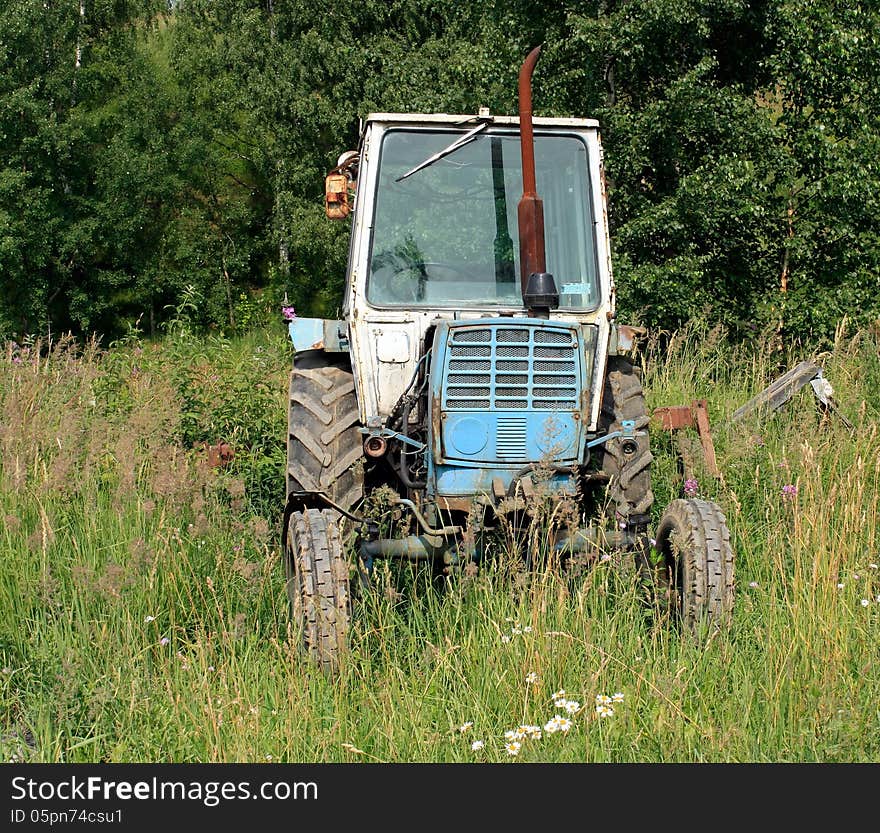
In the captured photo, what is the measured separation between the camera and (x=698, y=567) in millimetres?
4137

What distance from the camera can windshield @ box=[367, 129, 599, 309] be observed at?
494 centimetres

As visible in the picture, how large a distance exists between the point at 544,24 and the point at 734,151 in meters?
2.78

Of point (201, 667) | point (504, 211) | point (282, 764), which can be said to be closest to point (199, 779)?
point (282, 764)

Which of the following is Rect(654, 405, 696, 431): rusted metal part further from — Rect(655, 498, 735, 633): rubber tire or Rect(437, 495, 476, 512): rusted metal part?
Rect(437, 495, 476, 512): rusted metal part

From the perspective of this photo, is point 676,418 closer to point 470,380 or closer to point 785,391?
point 785,391

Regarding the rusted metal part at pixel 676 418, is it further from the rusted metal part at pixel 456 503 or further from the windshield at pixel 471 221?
the rusted metal part at pixel 456 503

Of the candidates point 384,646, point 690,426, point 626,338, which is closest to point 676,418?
point 690,426

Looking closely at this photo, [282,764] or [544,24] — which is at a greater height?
[544,24]

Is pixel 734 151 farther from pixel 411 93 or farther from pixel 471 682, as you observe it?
pixel 471 682

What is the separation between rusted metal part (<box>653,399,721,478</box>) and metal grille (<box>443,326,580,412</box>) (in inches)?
55.5

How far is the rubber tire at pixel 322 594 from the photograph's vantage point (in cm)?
380

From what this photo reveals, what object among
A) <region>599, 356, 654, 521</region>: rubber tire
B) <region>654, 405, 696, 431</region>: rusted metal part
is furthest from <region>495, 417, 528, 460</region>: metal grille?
<region>654, 405, 696, 431</region>: rusted metal part

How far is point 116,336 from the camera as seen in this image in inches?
960

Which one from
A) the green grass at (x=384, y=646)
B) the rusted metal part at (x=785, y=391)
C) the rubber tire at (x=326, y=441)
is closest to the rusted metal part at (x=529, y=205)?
the rubber tire at (x=326, y=441)
